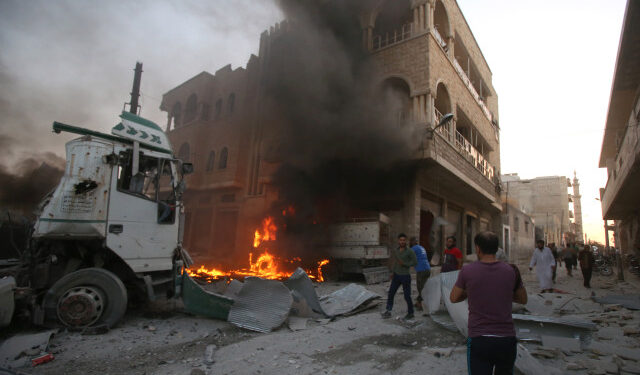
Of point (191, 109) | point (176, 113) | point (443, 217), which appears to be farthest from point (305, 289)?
point (176, 113)

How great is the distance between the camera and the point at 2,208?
686 centimetres

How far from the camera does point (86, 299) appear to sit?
4590 mm

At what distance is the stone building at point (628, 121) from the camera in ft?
29.0

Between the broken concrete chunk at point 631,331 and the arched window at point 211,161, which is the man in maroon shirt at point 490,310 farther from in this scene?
the arched window at point 211,161

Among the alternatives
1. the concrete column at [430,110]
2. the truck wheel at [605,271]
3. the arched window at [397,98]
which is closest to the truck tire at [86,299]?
the arched window at [397,98]

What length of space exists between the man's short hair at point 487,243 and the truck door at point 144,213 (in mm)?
4458

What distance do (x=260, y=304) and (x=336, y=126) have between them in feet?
27.9

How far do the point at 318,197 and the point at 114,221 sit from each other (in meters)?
8.10

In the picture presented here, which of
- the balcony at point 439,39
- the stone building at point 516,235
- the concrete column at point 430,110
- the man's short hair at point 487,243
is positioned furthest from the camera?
the stone building at point 516,235

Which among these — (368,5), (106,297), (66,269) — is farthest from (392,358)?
(368,5)

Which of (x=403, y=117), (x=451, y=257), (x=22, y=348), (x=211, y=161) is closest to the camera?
(x=22, y=348)

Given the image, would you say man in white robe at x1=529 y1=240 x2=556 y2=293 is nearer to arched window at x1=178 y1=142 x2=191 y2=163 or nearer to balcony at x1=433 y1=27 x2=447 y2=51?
balcony at x1=433 y1=27 x2=447 y2=51

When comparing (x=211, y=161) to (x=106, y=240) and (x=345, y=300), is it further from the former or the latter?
(x=345, y=300)

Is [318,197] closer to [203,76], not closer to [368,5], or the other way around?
[368,5]
